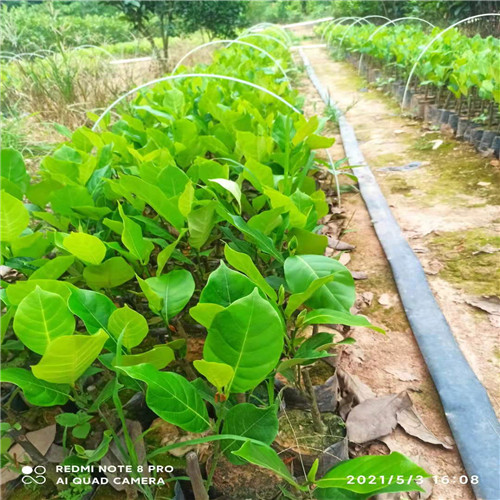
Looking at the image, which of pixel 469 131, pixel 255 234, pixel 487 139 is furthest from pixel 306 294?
pixel 469 131

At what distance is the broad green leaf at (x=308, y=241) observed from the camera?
3.57 feet

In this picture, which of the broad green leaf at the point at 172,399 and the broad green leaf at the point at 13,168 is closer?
the broad green leaf at the point at 172,399

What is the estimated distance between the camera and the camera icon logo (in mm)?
978

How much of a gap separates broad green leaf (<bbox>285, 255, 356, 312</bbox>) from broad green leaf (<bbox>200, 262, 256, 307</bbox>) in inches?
6.4

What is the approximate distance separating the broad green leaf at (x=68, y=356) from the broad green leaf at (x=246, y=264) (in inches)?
Result: 9.9

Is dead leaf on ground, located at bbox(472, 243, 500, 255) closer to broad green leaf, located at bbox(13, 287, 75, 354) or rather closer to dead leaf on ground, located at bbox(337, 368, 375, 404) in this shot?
dead leaf on ground, located at bbox(337, 368, 375, 404)

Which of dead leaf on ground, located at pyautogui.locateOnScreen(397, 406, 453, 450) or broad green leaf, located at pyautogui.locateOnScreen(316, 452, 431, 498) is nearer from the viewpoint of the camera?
broad green leaf, located at pyautogui.locateOnScreen(316, 452, 431, 498)

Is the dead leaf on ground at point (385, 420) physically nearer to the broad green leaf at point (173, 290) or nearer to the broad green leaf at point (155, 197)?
the broad green leaf at point (173, 290)

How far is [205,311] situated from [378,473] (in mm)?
400

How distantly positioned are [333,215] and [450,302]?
875 millimetres

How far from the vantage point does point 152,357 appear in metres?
0.80

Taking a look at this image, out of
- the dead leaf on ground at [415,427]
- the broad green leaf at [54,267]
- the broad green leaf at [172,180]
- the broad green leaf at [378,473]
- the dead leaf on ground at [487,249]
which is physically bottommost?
the dead leaf on ground at [415,427]

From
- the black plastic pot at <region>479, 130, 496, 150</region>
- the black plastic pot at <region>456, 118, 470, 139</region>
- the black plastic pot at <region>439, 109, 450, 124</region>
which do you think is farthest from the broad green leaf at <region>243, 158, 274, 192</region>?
the black plastic pot at <region>439, 109, 450, 124</region>

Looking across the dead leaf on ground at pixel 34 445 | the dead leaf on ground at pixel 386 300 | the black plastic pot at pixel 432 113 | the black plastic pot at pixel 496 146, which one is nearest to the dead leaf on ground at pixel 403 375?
the dead leaf on ground at pixel 386 300
